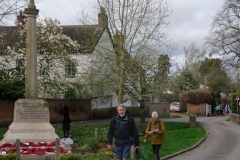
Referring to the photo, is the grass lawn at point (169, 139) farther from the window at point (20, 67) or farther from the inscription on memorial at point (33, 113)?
the window at point (20, 67)

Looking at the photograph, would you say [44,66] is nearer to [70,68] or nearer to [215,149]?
[70,68]

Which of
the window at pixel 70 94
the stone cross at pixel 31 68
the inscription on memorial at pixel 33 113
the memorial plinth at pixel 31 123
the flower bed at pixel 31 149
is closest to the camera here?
the flower bed at pixel 31 149

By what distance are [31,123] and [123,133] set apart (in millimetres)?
8587

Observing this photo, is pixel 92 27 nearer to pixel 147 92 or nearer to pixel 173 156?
pixel 147 92

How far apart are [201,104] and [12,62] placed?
95.5 feet

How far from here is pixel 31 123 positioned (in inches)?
730

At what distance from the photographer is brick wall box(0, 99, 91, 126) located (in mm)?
34188

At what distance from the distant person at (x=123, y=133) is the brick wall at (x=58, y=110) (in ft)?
79.8

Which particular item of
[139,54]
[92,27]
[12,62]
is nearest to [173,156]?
[139,54]

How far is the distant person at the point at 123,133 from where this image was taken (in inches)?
425

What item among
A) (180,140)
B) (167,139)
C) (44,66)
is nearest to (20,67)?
(44,66)

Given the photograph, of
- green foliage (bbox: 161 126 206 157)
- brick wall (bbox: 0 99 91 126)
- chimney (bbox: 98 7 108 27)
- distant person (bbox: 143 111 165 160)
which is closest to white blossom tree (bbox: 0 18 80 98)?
brick wall (bbox: 0 99 91 126)

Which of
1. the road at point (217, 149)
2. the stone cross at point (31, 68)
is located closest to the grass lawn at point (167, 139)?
the road at point (217, 149)

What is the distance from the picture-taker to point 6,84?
34000 mm
